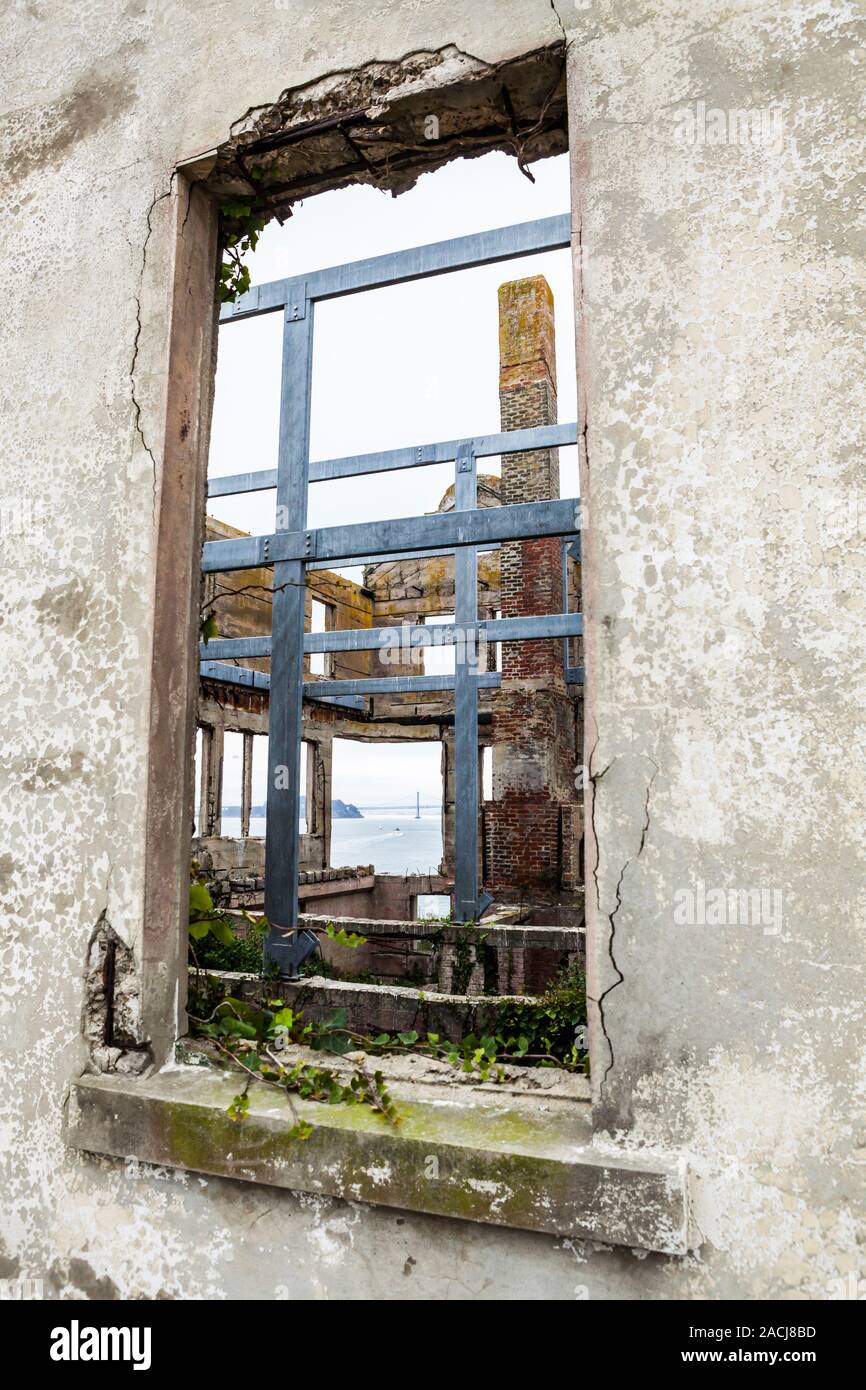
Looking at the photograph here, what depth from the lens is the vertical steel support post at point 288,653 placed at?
245 inches

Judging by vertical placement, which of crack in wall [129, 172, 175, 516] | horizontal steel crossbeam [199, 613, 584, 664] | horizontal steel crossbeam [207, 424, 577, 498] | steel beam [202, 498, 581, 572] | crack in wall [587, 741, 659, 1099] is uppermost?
horizontal steel crossbeam [207, 424, 577, 498]

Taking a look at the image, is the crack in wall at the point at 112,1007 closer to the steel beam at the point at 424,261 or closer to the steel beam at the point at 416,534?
the steel beam at the point at 416,534

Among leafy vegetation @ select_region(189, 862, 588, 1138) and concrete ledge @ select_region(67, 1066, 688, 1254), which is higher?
leafy vegetation @ select_region(189, 862, 588, 1138)

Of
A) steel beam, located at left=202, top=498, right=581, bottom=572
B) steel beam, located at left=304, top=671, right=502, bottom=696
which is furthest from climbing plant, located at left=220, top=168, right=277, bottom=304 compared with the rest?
steel beam, located at left=304, top=671, right=502, bottom=696

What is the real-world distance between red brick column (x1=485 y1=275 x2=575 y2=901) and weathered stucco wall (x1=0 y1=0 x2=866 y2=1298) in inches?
432

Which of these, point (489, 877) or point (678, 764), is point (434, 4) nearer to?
point (678, 764)

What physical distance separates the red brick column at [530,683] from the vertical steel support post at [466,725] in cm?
330

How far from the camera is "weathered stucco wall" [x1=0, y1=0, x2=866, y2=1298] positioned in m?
1.63

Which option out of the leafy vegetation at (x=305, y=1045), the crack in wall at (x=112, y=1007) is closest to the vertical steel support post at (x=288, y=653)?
the leafy vegetation at (x=305, y=1045)

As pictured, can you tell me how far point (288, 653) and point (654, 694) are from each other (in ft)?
16.6

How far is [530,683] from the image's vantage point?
13.6m

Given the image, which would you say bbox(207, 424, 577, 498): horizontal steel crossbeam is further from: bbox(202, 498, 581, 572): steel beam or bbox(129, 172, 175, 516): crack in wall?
bbox(129, 172, 175, 516): crack in wall

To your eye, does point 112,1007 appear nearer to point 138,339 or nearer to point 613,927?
point 613,927
